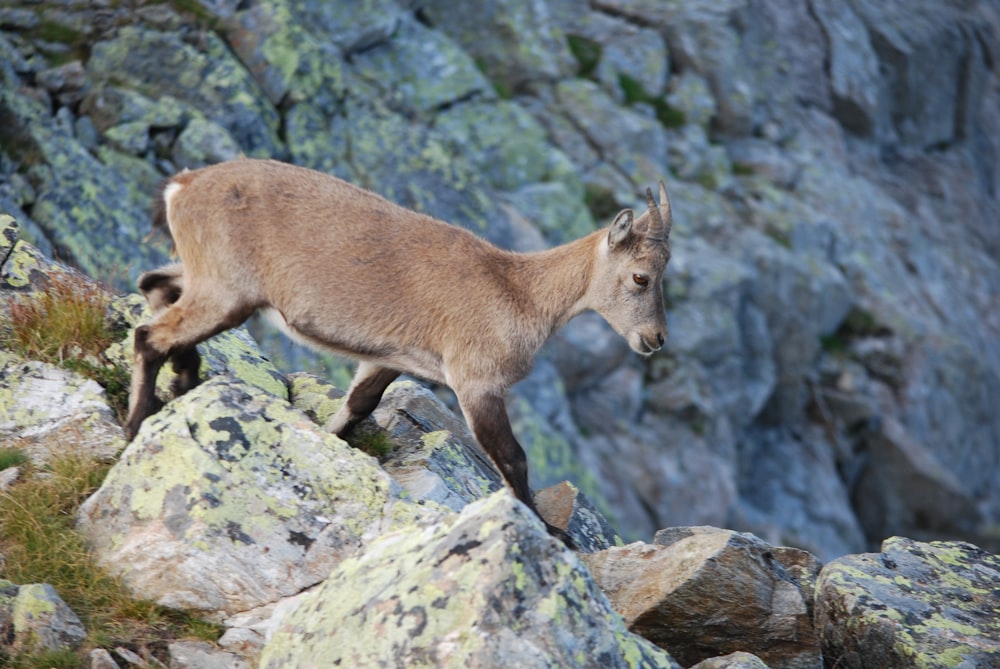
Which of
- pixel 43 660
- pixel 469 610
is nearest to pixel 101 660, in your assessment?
pixel 43 660

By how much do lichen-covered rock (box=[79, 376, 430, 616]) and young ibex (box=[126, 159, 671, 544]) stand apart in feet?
2.84

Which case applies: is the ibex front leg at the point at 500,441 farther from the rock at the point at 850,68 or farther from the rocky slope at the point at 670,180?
the rock at the point at 850,68

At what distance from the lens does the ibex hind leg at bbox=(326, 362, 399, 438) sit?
8148mm

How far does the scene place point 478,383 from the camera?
7914mm

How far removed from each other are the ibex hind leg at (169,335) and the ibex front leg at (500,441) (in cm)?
179

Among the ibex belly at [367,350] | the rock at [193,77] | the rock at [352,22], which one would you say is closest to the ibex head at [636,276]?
the ibex belly at [367,350]

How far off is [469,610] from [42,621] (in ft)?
7.84

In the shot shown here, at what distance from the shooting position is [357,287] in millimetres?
7805

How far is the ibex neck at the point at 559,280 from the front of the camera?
27.8ft

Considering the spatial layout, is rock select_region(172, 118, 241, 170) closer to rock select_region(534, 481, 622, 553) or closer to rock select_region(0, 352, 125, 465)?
rock select_region(0, 352, 125, 465)

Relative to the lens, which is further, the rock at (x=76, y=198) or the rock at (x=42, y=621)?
the rock at (x=76, y=198)

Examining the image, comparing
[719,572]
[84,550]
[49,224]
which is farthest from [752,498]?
[84,550]

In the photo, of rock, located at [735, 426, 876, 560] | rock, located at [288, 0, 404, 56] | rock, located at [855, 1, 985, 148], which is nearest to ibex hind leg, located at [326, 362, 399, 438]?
rock, located at [288, 0, 404, 56]

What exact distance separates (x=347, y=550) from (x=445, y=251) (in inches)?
107
